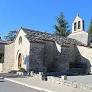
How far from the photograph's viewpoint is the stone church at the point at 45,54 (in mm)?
32281

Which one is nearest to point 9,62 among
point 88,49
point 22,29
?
point 22,29

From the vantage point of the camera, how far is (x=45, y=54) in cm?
3400

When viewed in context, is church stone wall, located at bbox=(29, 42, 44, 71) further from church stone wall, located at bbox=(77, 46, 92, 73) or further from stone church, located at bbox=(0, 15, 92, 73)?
church stone wall, located at bbox=(77, 46, 92, 73)

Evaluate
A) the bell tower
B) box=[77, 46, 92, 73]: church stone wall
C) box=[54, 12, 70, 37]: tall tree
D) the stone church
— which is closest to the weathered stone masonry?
the stone church

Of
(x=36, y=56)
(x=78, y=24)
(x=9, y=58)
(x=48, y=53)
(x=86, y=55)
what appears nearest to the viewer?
(x=36, y=56)

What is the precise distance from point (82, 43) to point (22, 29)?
37.0ft

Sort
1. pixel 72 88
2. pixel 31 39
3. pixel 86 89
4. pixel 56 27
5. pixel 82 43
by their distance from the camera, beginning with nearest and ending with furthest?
1. pixel 86 89
2. pixel 72 88
3. pixel 31 39
4. pixel 82 43
5. pixel 56 27

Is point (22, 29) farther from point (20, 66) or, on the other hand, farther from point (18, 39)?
point (20, 66)

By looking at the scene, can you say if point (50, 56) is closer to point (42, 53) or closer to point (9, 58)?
point (42, 53)

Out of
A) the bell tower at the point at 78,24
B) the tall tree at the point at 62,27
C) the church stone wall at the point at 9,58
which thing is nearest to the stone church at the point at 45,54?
the church stone wall at the point at 9,58

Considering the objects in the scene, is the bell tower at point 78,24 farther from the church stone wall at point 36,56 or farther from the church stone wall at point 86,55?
the church stone wall at point 36,56

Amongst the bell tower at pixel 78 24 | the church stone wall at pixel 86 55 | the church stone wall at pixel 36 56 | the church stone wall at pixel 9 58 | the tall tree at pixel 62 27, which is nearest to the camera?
the church stone wall at pixel 36 56

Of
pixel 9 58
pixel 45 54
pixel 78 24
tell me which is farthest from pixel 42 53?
pixel 78 24

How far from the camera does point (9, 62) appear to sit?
3744 cm
